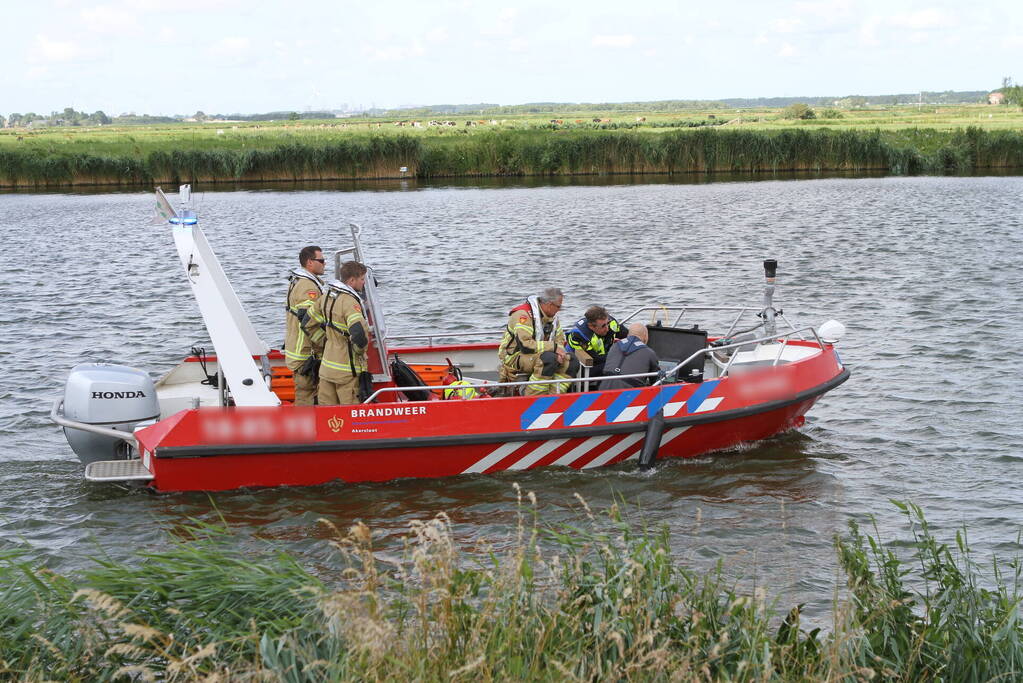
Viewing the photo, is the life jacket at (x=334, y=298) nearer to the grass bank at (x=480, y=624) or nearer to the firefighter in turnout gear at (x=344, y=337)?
the firefighter in turnout gear at (x=344, y=337)

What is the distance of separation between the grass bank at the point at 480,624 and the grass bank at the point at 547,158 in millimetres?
37176

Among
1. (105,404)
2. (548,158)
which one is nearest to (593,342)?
(105,404)

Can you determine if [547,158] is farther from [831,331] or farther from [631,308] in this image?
[831,331]

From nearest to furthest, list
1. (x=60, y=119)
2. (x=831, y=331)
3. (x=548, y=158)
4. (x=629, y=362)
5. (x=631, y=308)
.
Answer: (x=629, y=362), (x=831, y=331), (x=631, y=308), (x=548, y=158), (x=60, y=119)

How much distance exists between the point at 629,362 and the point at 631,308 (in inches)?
323

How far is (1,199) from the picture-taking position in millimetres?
37031

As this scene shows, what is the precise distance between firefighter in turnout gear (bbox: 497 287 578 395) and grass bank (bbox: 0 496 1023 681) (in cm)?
415

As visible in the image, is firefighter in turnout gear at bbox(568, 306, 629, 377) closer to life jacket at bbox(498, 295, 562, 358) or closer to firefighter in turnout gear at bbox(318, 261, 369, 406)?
life jacket at bbox(498, 295, 562, 358)

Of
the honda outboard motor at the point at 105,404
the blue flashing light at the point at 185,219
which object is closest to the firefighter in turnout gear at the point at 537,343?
the blue flashing light at the point at 185,219

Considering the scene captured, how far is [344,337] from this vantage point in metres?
8.89

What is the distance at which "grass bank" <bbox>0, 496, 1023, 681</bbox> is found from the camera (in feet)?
13.7

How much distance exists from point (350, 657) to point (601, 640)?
1156 mm

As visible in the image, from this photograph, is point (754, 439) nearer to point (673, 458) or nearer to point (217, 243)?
point (673, 458)

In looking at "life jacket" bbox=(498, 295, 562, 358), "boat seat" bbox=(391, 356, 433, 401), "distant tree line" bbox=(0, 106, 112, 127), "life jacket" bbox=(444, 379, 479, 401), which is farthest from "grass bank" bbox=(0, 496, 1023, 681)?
"distant tree line" bbox=(0, 106, 112, 127)
